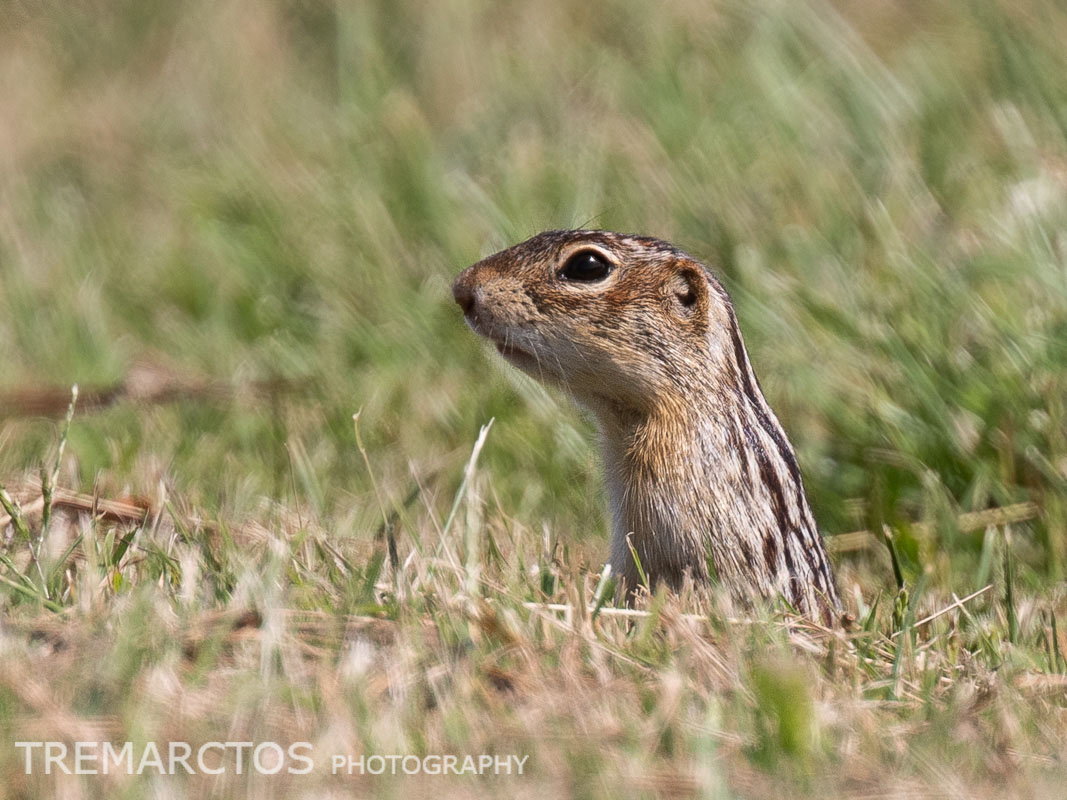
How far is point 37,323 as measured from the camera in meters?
7.00

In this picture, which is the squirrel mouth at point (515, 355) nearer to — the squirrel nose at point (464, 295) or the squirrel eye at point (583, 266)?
the squirrel nose at point (464, 295)

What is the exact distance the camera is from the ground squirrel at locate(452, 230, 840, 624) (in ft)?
13.4

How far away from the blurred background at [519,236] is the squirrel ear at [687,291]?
0.72m

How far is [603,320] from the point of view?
430 cm

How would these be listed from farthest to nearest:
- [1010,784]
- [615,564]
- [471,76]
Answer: [471,76] < [615,564] < [1010,784]

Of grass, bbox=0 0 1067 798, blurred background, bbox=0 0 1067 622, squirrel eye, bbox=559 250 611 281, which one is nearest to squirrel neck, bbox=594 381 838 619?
grass, bbox=0 0 1067 798

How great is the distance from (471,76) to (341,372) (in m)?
3.34

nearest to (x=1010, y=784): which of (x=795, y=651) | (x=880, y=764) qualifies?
(x=880, y=764)

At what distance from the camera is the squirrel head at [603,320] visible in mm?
4238

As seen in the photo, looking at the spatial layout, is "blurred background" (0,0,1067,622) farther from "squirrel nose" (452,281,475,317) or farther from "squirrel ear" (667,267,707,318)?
"squirrel ear" (667,267,707,318)

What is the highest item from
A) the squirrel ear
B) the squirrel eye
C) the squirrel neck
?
the squirrel eye

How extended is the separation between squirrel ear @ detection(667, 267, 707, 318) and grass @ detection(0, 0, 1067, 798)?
0.71 meters

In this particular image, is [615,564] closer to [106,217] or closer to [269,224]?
[269,224]

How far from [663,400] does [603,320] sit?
0.88ft
